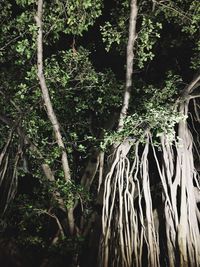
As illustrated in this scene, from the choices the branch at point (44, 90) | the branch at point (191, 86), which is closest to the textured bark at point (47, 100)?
the branch at point (44, 90)

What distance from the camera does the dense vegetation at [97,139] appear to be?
294 cm

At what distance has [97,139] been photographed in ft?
11.5

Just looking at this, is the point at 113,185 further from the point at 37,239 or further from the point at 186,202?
the point at 37,239

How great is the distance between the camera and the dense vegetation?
2939mm

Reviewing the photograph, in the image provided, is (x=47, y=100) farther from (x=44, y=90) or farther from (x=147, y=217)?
(x=147, y=217)

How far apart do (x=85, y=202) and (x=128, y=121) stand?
3.69 ft

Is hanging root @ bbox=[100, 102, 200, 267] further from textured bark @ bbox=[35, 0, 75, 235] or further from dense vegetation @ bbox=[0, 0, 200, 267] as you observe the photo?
textured bark @ bbox=[35, 0, 75, 235]

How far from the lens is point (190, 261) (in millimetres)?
2805

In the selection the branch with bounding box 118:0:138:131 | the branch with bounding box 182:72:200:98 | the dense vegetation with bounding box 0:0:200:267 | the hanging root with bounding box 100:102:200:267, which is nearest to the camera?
the hanging root with bounding box 100:102:200:267

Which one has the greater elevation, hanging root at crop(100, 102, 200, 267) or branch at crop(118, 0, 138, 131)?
branch at crop(118, 0, 138, 131)

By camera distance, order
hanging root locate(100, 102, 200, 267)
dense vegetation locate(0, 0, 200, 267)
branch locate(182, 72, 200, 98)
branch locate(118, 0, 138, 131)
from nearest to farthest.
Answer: hanging root locate(100, 102, 200, 267), dense vegetation locate(0, 0, 200, 267), branch locate(118, 0, 138, 131), branch locate(182, 72, 200, 98)

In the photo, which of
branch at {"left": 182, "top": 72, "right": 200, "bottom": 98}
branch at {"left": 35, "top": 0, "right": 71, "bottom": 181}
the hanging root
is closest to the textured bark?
branch at {"left": 35, "top": 0, "right": 71, "bottom": 181}

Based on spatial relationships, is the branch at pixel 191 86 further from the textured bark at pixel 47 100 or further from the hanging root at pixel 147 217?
the textured bark at pixel 47 100

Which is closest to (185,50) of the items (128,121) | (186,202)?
(128,121)
